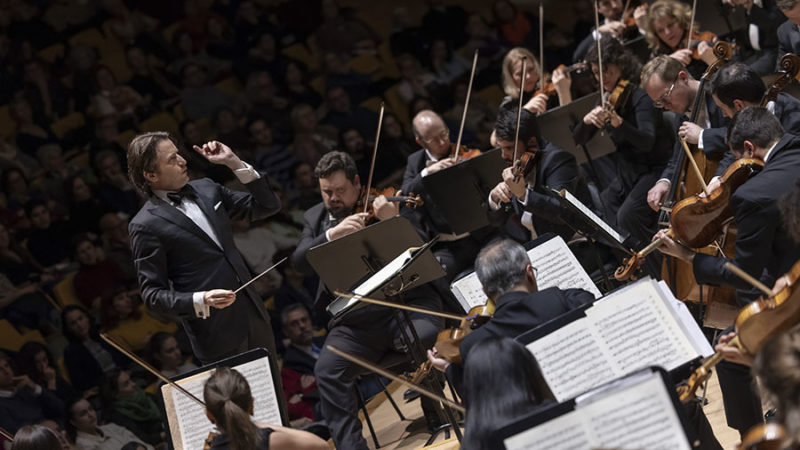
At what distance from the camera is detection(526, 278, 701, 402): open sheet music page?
2393 millimetres

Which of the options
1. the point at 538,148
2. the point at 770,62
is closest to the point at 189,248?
the point at 538,148

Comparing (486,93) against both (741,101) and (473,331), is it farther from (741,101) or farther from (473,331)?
(473,331)

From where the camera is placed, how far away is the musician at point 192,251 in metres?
3.53

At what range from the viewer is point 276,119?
6.54 meters

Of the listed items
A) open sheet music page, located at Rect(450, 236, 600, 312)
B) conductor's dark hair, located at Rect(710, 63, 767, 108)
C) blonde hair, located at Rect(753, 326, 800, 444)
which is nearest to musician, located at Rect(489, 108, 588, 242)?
open sheet music page, located at Rect(450, 236, 600, 312)

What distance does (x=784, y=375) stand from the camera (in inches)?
68.1

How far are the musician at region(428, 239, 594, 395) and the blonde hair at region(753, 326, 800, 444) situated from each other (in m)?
0.78

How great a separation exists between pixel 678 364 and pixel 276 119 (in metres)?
4.58

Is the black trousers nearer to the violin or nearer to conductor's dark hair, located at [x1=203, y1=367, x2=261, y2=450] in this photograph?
conductor's dark hair, located at [x1=203, y1=367, x2=261, y2=450]

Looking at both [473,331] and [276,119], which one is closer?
[473,331]

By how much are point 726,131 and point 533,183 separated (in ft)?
3.13

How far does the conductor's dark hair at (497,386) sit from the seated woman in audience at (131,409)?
3.11 meters

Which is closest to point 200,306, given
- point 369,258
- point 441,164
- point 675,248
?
point 369,258

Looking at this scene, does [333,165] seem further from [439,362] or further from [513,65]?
[513,65]
